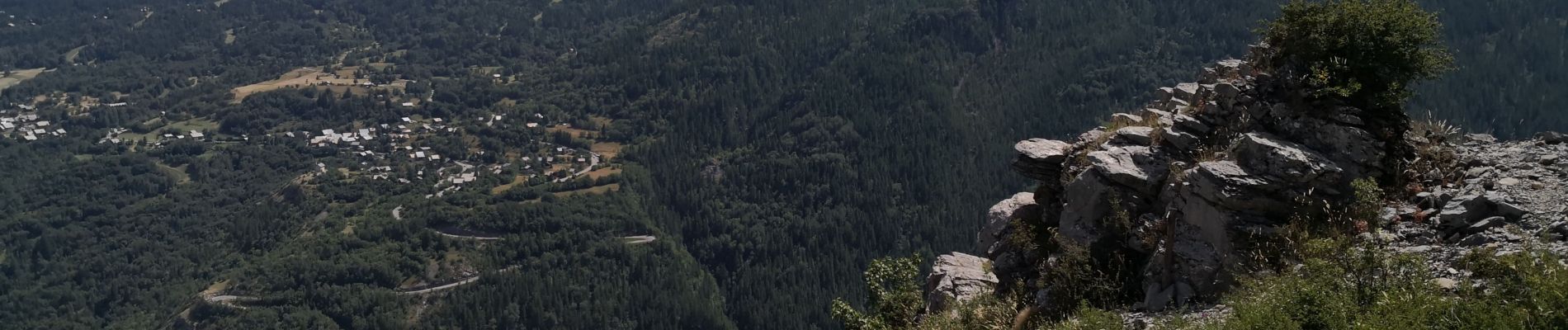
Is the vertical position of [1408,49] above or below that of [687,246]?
above

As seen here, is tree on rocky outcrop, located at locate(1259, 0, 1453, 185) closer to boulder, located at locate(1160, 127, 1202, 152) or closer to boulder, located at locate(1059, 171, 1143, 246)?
boulder, located at locate(1160, 127, 1202, 152)

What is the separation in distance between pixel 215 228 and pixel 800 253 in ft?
329

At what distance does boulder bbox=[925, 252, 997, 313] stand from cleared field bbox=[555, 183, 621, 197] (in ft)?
516

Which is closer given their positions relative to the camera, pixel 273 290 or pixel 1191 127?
pixel 1191 127

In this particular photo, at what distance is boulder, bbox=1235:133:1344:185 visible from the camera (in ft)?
72.9

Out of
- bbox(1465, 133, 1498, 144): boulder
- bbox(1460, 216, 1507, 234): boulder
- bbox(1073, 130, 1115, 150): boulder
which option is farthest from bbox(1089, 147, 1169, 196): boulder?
bbox(1465, 133, 1498, 144): boulder

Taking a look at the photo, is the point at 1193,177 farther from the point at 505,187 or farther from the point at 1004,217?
the point at 505,187

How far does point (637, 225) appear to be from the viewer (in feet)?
589

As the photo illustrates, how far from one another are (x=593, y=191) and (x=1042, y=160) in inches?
6595

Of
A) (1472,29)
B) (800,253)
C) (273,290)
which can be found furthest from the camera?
(1472,29)

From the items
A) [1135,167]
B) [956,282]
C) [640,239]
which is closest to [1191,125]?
[1135,167]

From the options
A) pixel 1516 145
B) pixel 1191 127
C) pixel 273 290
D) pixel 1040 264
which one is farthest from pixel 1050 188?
pixel 273 290

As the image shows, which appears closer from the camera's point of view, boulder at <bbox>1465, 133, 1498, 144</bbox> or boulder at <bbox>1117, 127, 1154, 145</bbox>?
boulder at <bbox>1465, 133, 1498, 144</bbox>

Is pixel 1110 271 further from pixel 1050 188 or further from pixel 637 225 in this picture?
pixel 637 225
